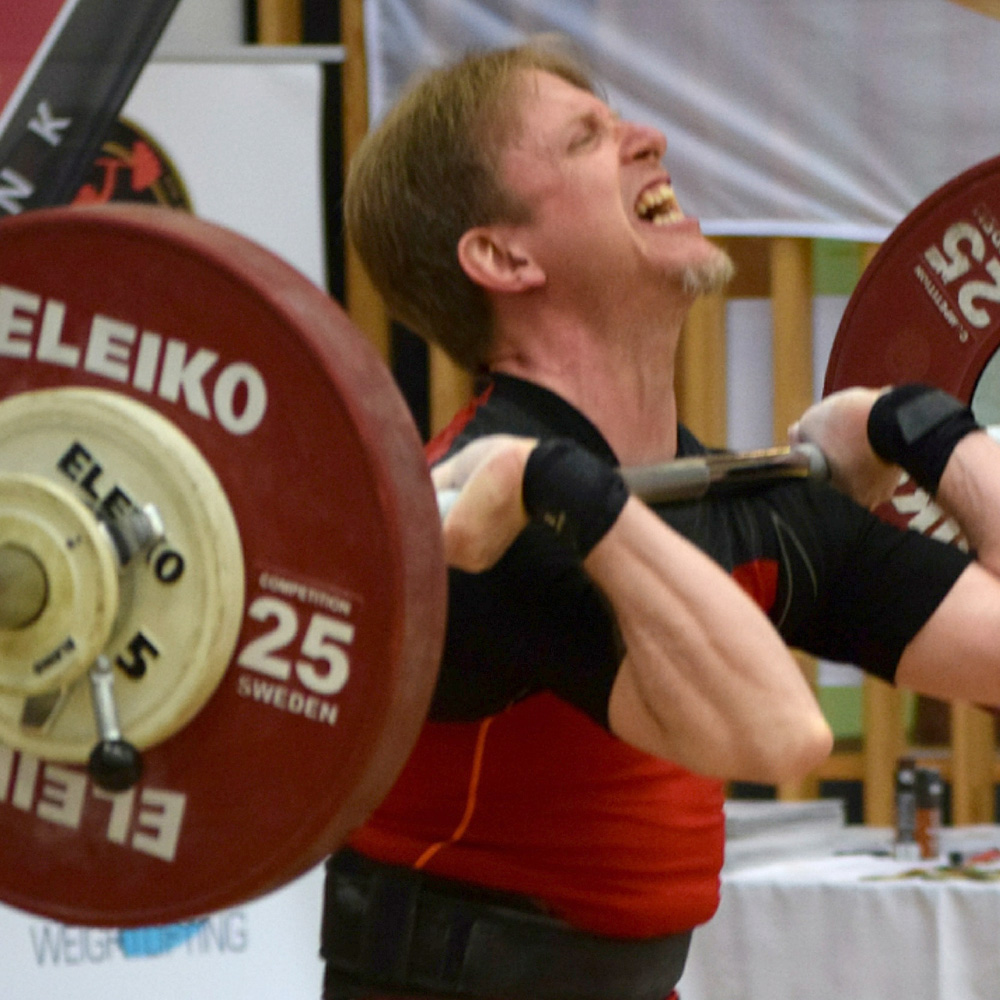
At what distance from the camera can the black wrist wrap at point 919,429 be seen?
4.95ft

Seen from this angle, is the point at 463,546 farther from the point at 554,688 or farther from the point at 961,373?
the point at 961,373

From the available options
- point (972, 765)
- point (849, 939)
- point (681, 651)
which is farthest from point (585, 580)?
point (972, 765)

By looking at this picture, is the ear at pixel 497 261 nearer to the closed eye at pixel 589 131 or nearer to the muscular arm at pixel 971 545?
the closed eye at pixel 589 131

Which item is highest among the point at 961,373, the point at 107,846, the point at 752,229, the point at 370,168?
the point at 752,229

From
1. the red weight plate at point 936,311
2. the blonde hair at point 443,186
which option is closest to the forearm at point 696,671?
the blonde hair at point 443,186

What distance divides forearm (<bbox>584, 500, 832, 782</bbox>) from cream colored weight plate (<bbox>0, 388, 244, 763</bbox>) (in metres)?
0.29

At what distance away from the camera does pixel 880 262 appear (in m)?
1.91

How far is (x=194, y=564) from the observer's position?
1158mm

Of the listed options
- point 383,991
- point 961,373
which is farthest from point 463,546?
point 961,373

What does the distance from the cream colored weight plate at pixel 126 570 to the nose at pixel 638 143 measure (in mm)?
648

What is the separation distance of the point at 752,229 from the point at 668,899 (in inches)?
92.4

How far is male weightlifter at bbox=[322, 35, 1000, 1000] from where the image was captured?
1.23 metres

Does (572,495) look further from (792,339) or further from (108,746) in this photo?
(792,339)

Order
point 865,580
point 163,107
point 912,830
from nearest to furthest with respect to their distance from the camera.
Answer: point 865,580 < point 912,830 < point 163,107
